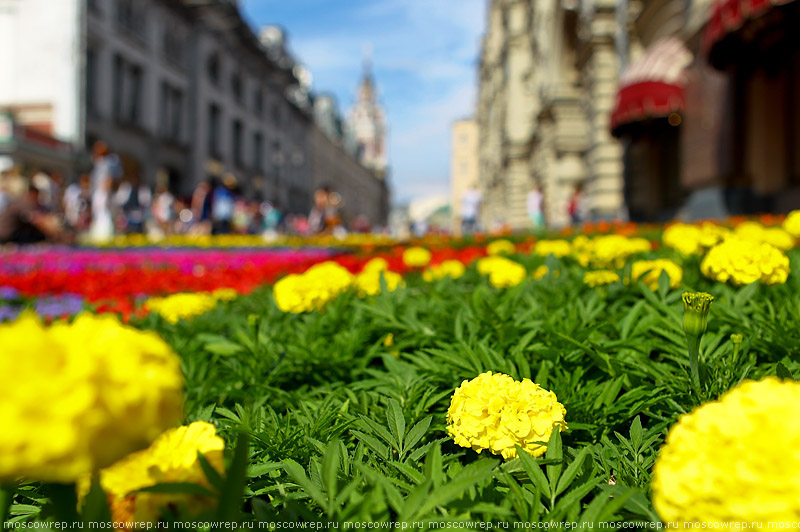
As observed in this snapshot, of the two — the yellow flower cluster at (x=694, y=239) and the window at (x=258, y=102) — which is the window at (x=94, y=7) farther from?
the yellow flower cluster at (x=694, y=239)

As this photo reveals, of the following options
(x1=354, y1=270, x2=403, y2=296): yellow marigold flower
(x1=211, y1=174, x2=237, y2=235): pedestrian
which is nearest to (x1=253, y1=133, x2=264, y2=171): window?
(x1=211, y1=174, x2=237, y2=235): pedestrian

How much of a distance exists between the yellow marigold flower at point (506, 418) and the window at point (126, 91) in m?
29.2

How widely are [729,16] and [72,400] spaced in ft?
29.9

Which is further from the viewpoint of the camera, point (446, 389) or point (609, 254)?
point (609, 254)

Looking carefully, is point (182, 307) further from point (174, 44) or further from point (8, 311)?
point (174, 44)

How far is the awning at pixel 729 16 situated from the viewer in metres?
7.08

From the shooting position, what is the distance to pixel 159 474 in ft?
2.72

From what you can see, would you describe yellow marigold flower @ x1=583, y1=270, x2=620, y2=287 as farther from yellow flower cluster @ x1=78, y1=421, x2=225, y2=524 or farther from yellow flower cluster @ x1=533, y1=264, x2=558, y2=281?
yellow flower cluster @ x1=78, y1=421, x2=225, y2=524

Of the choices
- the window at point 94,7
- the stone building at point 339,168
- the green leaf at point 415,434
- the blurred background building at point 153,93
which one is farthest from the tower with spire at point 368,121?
the green leaf at point 415,434

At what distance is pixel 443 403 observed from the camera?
1.60 m

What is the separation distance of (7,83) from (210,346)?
27.9m

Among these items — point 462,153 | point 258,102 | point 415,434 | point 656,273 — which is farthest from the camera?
point 462,153

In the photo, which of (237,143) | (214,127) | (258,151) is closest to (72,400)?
(214,127)

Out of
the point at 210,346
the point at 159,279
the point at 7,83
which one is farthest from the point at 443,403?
the point at 7,83
